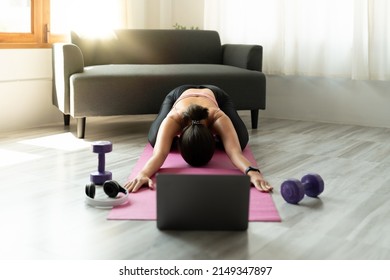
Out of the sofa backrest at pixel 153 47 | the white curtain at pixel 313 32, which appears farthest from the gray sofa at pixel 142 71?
the white curtain at pixel 313 32

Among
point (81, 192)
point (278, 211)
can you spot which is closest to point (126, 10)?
point (81, 192)

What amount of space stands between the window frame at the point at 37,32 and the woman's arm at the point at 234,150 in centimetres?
193

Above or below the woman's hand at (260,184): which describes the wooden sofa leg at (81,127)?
above

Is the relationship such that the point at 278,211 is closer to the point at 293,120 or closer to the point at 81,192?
the point at 81,192

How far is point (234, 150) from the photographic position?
2625 mm

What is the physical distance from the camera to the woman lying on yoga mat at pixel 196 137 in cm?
242

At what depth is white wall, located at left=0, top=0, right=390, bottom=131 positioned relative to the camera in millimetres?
3885

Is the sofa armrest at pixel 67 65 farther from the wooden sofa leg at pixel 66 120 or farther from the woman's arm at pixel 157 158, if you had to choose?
the woman's arm at pixel 157 158

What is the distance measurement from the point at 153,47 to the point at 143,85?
0.81 meters

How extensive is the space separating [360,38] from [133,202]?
2.69 meters

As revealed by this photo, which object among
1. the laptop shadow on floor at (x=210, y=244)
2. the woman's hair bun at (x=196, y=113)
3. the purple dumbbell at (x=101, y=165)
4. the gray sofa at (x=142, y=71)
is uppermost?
the gray sofa at (x=142, y=71)

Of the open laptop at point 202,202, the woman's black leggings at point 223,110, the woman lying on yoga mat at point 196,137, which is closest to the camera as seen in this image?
the open laptop at point 202,202

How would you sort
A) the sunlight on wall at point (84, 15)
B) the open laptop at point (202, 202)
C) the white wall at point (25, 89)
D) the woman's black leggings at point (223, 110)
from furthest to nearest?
the sunlight on wall at point (84, 15), the white wall at point (25, 89), the woman's black leggings at point (223, 110), the open laptop at point (202, 202)

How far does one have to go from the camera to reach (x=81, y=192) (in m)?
2.30
